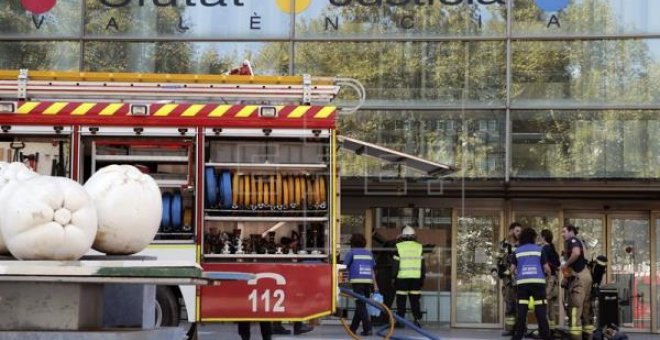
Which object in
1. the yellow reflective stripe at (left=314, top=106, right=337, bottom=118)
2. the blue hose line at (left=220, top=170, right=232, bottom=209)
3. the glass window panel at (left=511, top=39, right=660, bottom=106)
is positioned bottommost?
the blue hose line at (left=220, top=170, right=232, bottom=209)

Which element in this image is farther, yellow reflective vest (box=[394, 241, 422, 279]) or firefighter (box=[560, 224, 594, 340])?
yellow reflective vest (box=[394, 241, 422, 279])

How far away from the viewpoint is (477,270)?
17484mm

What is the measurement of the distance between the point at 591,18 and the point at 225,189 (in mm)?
8560

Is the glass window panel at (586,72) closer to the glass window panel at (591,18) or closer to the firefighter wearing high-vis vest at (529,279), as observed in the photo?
the glass window panel at (591,18)

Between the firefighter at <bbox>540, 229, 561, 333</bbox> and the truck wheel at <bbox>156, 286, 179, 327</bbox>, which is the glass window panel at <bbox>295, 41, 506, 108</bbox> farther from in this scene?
the truck wheel at <bbox>156, 286, 179, 327</bbox>

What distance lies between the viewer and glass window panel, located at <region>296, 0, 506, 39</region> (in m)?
17.6

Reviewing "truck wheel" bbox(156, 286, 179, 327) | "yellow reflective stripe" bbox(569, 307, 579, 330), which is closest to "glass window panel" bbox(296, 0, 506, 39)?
"yellow reflective stripe" bbox(569, 307, 579, 330)

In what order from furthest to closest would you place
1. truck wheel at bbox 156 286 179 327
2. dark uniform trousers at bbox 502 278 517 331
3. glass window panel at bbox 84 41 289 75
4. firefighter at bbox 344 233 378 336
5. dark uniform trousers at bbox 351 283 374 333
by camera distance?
glass window panel at bbox 84 41 289 75
dark uniform trousers at bbox 502 278 517 331
firefighter at bbox 344 233 378 336
dark uniform trousers at bbox 351 283 374 333
truck wheel at bbox 156 286 179 327

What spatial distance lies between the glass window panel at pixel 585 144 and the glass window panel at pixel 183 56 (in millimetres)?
3845

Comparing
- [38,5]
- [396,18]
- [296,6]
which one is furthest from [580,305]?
[38,5]

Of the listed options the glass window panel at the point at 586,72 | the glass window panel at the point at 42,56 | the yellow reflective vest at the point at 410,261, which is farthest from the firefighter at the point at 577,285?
the glass window panel at the point at 42,56

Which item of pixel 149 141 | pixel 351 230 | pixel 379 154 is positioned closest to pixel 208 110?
pixel 149 141

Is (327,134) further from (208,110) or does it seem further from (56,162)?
(56,162)

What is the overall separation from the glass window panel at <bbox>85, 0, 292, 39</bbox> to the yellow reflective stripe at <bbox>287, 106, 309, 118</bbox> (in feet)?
22.8
